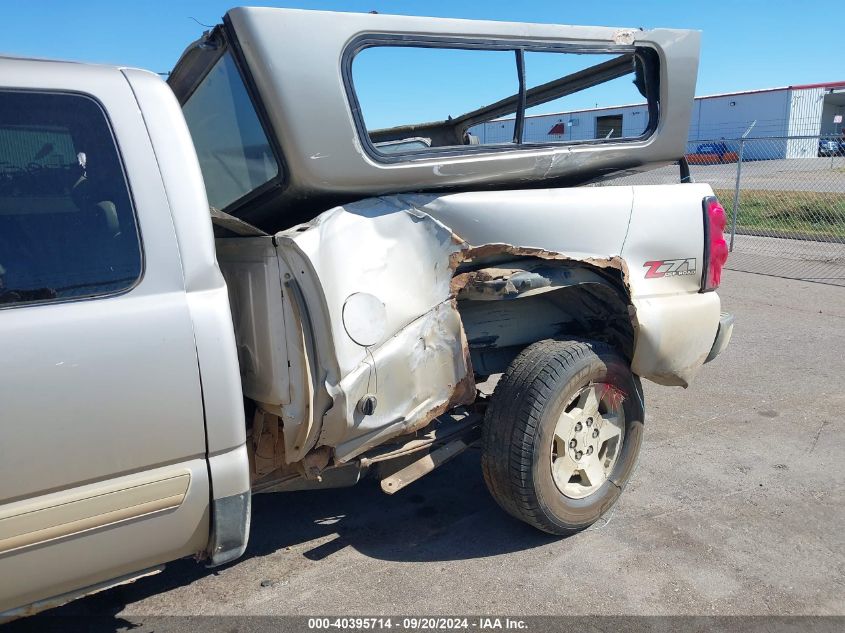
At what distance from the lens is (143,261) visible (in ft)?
7.14

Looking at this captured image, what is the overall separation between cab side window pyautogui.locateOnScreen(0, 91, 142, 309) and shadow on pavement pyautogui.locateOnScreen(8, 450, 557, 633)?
4.95ft

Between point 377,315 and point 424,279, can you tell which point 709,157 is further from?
point 377,315

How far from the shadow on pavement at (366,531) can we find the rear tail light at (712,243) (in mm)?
1535

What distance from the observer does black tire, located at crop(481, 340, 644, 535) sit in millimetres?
3082

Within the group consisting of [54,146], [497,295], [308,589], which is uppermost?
[54,146]

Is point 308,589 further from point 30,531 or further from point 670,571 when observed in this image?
point 670,571

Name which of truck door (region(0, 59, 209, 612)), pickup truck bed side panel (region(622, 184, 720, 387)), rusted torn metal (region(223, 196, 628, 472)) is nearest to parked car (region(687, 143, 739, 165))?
pickup truck bed side panel (region(622, 184, 720, 387))

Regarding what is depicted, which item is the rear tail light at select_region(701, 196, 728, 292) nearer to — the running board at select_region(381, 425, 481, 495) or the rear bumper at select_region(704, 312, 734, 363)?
the rear bumper at select_region(704, 312, 734, 363)

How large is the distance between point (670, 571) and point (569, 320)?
4.22ft

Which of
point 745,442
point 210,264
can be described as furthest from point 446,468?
point 210,264

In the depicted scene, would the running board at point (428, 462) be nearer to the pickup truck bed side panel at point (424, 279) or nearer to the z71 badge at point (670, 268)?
the pickup truck bed side panel at point (424, 279)

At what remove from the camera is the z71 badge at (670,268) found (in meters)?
3.43

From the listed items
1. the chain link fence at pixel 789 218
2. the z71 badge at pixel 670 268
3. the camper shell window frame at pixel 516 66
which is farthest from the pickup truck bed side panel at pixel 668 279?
the chain link fence at pixel 789 218

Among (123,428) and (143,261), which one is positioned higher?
(143,261)
